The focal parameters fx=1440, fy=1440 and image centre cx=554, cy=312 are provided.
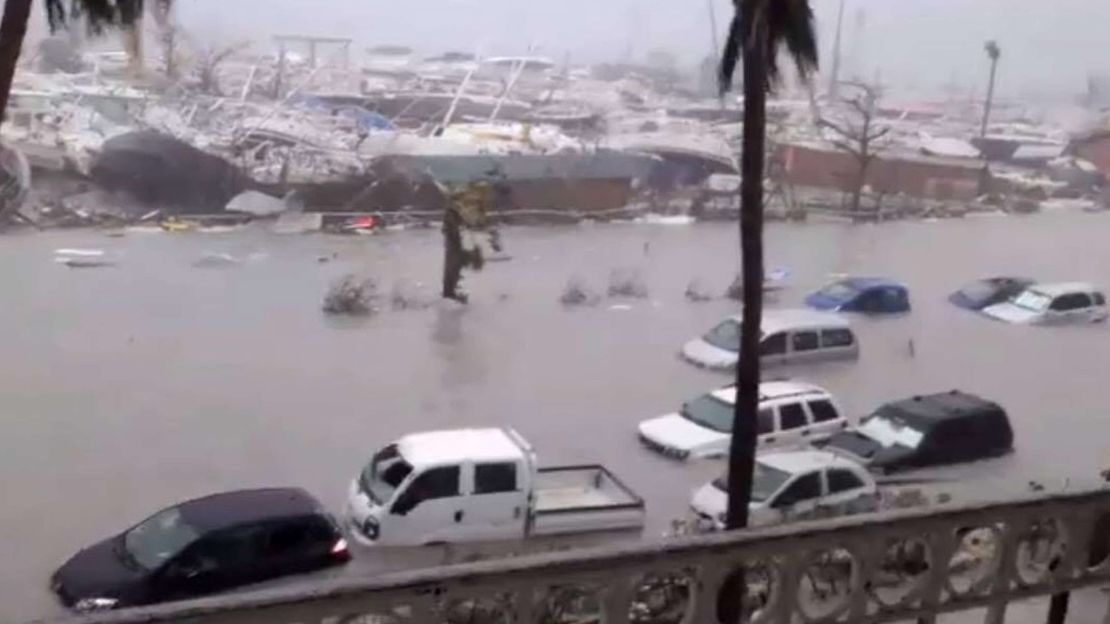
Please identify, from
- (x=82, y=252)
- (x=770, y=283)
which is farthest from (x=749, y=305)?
(x=82, y=252)

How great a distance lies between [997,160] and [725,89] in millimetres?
6944

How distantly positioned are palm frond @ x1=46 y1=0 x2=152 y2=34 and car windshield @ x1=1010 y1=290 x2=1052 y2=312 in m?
4.94

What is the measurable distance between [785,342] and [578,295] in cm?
107

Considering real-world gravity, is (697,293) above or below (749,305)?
below

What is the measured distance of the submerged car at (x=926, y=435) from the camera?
436 cm

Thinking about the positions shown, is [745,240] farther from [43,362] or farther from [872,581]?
[43,362]

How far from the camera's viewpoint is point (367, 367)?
494 cm

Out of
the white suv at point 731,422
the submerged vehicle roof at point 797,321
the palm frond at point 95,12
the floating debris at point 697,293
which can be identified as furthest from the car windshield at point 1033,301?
the palm frond at point 95,12

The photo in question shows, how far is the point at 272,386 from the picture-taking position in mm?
4684

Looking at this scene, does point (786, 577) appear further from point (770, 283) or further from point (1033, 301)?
point (1033, 301)

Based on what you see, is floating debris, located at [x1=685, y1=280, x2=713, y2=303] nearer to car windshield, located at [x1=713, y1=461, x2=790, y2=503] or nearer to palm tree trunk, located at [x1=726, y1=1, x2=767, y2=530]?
car windshield, located at [x1=713, y1=461, x2=790, y2=503]

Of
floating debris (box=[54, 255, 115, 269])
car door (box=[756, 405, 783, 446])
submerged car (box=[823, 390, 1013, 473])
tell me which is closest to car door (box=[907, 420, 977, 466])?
submerged car (box=[823, 390, 1013, 473])

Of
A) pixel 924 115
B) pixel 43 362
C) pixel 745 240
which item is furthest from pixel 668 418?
pixel 924 115

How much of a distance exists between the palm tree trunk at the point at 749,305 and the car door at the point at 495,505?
33.8 inches
